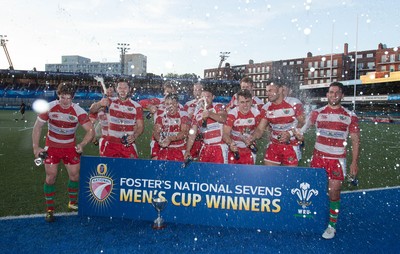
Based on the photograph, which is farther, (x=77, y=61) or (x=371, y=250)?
(x=77, y=61)

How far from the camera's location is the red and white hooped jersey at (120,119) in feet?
19.7

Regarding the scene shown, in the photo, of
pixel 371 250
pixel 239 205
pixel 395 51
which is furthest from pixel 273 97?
pixel 395 51

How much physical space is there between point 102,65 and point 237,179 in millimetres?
152617

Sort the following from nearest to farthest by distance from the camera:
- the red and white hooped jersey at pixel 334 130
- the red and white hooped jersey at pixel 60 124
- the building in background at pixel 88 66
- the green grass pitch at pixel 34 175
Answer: the red and white hooped jersey at pixel 334 130 < the red and white hooped jersey at pixel 60 124 < the green grass pitch at pixel 34 175 < the building in background at pixel 88 66

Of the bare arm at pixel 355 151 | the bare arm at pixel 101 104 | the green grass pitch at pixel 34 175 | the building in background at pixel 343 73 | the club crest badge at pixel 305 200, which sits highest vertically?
the building in background at pixel 343 73

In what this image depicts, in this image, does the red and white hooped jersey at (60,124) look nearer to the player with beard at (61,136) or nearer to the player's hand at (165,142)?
the player with beard at (61,136)

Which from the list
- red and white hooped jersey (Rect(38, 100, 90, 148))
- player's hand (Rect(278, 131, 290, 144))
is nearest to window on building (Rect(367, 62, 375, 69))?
player's hand (Rect(278, 131, 290, 144))

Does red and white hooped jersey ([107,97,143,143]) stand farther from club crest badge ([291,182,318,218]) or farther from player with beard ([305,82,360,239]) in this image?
player with beard ([305,82,360,239])

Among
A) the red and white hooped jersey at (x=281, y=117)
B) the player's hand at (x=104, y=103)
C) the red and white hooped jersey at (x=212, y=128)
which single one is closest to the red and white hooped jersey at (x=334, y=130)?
the red and white hooped jersey at (x=281, y=117)

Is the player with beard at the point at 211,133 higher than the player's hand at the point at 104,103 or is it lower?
lower

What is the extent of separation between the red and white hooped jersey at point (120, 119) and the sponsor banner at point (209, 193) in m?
0.69

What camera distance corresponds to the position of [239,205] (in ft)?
16.6

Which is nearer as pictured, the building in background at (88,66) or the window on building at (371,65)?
the window on building at (371,65)

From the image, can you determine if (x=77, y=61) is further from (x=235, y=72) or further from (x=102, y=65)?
(x=235, y=72)
